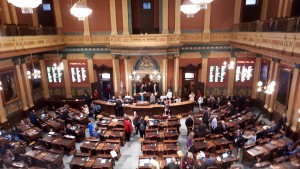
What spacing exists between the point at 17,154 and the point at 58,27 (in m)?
10.5

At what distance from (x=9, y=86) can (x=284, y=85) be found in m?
17.7

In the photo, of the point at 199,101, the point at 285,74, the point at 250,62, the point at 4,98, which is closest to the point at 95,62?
the point at 4,98

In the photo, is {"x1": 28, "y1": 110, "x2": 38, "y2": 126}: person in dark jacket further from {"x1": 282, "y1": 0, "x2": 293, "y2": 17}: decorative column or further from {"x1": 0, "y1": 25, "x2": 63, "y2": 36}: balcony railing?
{"x1": 282, "y1": 0, "x2": 293, "y2": 17}: decorative column

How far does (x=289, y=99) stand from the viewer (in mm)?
12430

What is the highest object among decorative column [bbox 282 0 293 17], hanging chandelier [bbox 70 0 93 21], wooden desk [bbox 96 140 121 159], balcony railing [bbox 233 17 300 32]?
decorative column [bbox 282 0 293 17]

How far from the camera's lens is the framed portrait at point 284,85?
42.0 feet

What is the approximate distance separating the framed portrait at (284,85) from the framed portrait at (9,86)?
57.6 feet

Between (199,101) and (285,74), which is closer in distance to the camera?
(285,74)

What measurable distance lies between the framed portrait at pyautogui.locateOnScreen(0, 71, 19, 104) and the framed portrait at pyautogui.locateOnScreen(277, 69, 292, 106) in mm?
17553

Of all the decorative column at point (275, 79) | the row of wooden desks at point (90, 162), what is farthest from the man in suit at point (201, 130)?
the decorative column at point (275, 79)

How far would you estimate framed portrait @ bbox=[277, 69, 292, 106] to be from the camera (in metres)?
12.8

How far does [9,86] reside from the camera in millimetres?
14570

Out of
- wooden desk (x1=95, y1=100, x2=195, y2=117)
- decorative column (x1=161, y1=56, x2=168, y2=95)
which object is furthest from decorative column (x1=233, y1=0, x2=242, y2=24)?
wooden desk (x1=95, y1=100, x2=195, y2=117)

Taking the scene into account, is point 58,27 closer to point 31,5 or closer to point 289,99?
point 31,5
